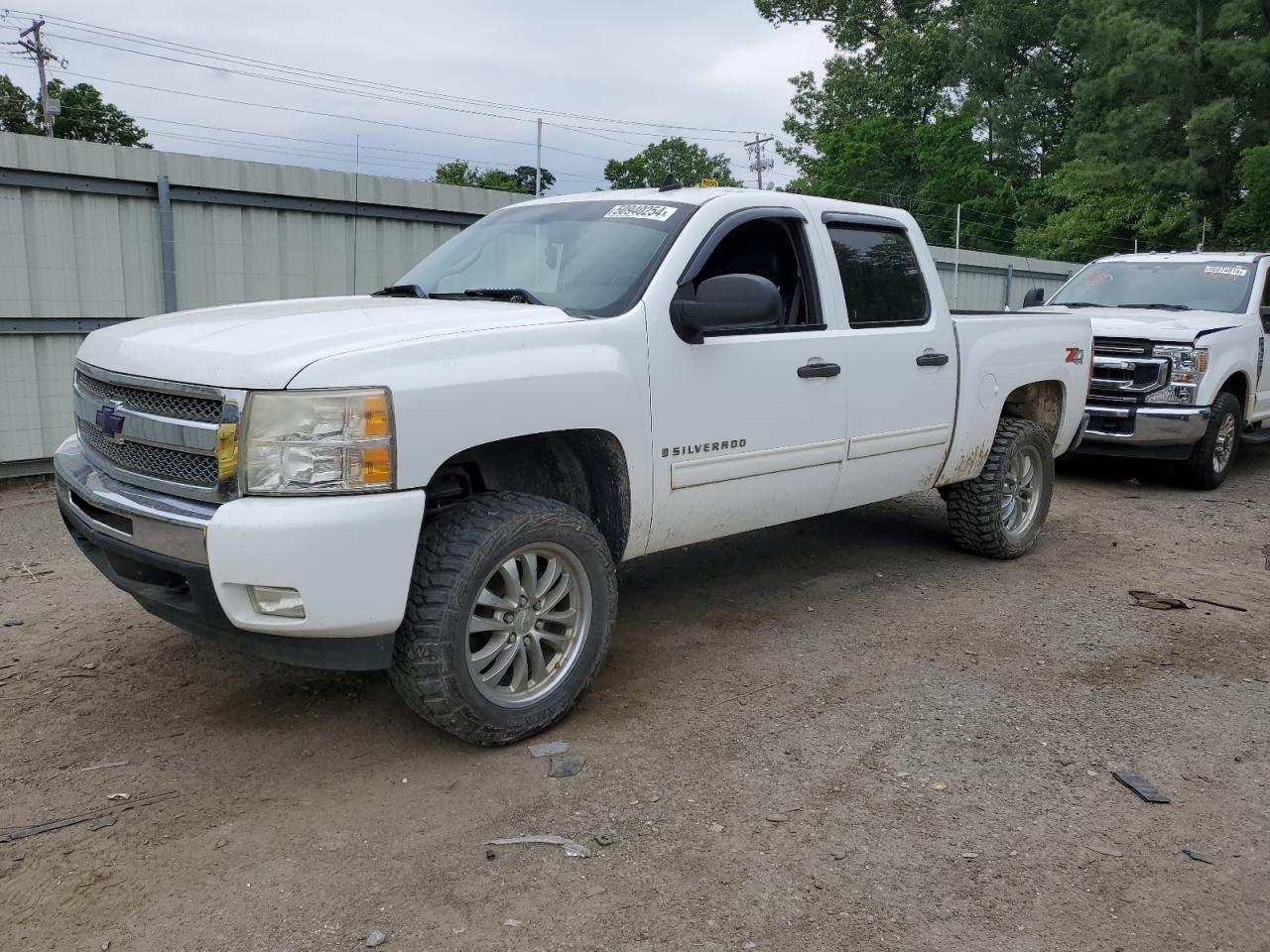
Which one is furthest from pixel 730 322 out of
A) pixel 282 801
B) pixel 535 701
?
pixel 282 801

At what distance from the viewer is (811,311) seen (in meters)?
4.82

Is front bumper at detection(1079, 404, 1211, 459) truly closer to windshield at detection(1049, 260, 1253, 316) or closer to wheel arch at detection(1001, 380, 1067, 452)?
windshield at detection(1049, 260, 1253, 316)

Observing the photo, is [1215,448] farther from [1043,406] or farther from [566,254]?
[566,254]

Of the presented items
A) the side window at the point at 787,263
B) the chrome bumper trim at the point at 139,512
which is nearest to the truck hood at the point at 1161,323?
the side window at the point at 787,263

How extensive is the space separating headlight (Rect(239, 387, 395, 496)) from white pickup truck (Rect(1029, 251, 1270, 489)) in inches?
277

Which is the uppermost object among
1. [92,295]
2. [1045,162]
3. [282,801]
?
[1045,162]

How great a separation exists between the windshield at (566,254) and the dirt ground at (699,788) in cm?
→ 158

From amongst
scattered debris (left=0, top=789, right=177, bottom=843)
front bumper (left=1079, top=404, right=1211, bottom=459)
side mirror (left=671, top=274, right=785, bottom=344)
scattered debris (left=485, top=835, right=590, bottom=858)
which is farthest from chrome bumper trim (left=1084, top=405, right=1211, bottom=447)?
scattered debris (left=0, top=789, right=177, bottom=843)

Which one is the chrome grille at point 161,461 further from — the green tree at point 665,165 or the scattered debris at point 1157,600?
the green tree at point 665,165

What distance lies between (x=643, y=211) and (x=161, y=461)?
2.19 m

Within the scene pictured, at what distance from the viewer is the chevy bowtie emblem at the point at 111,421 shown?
138 inches

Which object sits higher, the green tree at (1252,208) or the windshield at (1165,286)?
the green tree at (1252,208)

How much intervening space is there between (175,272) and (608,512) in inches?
226

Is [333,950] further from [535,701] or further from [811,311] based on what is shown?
[811,311]
